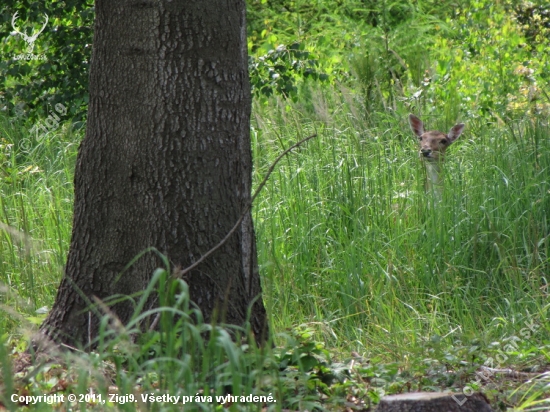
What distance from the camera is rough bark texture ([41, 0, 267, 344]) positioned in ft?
12.0

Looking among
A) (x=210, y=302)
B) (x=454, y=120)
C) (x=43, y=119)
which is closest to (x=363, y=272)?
(x=210, y=302)

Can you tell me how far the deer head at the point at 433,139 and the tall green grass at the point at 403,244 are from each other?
0.61 meters

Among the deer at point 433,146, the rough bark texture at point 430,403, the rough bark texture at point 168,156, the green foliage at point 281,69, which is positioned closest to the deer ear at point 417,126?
the deer at point 433,146

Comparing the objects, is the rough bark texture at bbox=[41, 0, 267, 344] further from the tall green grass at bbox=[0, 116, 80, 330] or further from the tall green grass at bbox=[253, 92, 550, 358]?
the tall green grass at bbox=[253, 92, 550, 358]

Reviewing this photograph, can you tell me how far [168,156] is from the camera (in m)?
3.65

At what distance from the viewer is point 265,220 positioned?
5965 millimetres

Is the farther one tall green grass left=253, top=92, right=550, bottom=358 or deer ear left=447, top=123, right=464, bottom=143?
deer ear left=447, top=123, right=464, bottom=143

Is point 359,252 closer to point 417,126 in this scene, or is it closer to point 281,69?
point 281,69

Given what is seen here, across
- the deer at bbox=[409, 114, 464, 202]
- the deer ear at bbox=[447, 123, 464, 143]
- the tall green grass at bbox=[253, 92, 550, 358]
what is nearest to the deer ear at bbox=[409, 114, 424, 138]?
the deer at bbox=[409, 114, 464, 202]

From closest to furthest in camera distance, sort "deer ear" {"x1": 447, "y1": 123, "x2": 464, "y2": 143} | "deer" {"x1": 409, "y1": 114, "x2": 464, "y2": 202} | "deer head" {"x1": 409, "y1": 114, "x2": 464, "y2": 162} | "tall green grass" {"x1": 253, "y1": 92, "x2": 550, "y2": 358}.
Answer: "tall green grass" {"x1": 253, "y1": 92, "x2": 550, "y2": 358} → "deer" {"x1": 409, "y1": 114, "x2": 464, "y2": 202} → "deer head" {"x1": 409, "y1": 114, "x2": 464, "y2": 162} → "deer ear" {"x1": 447, "y1": 123, "x2": 464, "y2": 143}

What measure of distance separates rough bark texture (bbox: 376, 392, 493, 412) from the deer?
323cm

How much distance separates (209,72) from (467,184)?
2986mm

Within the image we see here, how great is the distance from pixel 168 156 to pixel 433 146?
15.0 ft

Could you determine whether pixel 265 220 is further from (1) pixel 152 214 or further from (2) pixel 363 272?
(1) pixel 152 214
